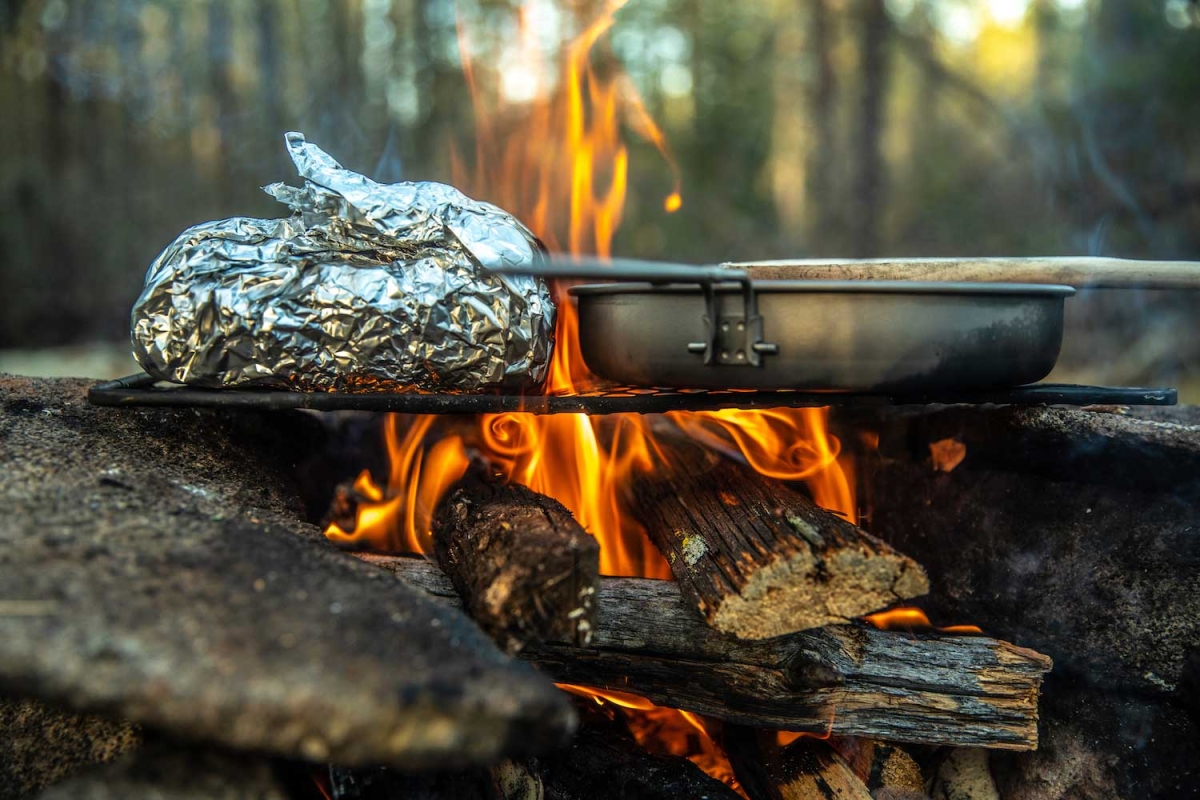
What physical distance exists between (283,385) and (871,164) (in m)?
8.24

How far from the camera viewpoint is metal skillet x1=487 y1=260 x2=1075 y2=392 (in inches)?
62.1

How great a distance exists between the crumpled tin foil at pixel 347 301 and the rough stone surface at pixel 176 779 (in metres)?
0.86

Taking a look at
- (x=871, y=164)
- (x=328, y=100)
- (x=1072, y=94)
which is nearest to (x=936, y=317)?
(x=871, y=164)

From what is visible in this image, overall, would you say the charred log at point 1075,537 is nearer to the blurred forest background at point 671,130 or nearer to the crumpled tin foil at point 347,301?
the crumpled tin foil at point 347,301

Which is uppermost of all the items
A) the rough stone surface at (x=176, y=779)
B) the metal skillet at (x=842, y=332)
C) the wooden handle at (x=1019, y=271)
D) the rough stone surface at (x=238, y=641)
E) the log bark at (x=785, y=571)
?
the wooden handle at (x=1019, y=271)

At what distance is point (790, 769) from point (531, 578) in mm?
844

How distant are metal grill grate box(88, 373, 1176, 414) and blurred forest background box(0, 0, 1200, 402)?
4.75 meters

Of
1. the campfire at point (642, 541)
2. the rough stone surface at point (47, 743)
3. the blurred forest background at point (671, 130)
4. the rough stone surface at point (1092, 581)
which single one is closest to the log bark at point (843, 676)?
the campfire at point (642, 541)

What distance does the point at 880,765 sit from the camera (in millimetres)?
1856

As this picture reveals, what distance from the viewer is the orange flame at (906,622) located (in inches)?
77.3

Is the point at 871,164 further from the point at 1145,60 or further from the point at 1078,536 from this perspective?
the point at 1078,536

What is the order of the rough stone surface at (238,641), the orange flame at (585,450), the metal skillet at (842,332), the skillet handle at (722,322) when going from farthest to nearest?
the orange flame at (585,450)
the metal skillet at (842,332)
the skillet handle at (722,322)
the rough stone surface at (238,641)

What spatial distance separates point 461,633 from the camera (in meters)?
1.24

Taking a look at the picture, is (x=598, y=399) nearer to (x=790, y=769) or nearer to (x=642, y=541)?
(x=642, y=541)
